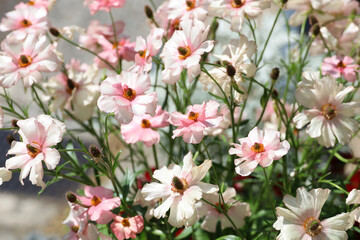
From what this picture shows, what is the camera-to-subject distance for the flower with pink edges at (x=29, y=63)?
461 mm

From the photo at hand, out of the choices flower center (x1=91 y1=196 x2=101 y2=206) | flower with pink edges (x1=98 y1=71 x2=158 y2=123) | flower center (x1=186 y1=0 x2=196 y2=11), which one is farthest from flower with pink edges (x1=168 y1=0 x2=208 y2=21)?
flower center (x1=91 y1=196 x2=101 y2=206)

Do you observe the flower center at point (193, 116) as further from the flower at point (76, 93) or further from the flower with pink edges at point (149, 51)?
the flower at point (76, 93)

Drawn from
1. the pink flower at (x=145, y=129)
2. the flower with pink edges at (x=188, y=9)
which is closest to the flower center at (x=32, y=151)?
the pink flower at (x=145, y=129)

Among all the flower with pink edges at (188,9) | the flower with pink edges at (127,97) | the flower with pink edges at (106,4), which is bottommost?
the flower with pink edges at (127,97)

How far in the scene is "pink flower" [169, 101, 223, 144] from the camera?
42 centimetres

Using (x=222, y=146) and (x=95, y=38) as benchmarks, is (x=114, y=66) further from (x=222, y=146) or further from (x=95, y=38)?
(x=222, y=146)

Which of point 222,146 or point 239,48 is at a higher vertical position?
point 239,48

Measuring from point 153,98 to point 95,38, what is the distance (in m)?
0.26

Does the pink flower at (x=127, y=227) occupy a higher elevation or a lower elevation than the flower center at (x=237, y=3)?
lower

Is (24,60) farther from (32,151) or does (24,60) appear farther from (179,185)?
(179,185)

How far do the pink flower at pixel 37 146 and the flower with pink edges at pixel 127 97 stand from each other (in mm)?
48

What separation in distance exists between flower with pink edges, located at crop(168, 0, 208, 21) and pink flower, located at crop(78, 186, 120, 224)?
21cm

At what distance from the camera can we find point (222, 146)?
73 cm

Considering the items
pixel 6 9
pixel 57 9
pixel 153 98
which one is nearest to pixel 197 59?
pixel 153 98
